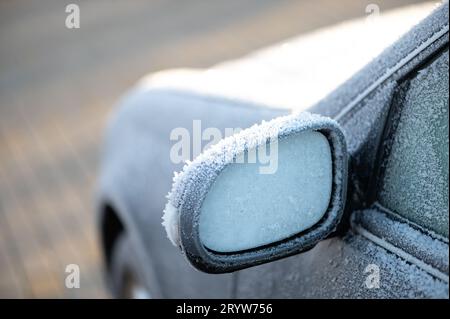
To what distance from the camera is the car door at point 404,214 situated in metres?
1.26

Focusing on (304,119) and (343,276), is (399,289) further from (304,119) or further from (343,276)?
(304,119)

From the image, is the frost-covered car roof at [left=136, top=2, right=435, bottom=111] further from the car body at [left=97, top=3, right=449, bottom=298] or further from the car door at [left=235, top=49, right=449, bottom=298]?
the car door at [left=235, top=49, right=449, bottom=298]

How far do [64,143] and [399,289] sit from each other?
443cm

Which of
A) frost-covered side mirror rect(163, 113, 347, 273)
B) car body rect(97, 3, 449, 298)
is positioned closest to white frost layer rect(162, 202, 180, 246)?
frost-covered side mirror rect(163, 113, 347, 273)

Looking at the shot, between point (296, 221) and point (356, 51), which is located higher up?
point (356, 51)

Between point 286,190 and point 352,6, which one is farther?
point 352,6

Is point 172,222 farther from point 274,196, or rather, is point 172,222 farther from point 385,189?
point 385,189

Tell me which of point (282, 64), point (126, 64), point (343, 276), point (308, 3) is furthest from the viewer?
point (308, 3)

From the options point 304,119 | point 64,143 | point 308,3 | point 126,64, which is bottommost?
→ point 64,143

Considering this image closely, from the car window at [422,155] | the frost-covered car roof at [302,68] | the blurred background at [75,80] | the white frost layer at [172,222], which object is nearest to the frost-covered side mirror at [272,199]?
the white frost layer at [172,222]

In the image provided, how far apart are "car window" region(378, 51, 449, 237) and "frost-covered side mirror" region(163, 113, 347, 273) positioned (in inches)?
4.9

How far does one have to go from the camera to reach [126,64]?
21.3 feet

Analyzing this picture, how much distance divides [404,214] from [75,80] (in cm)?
559
